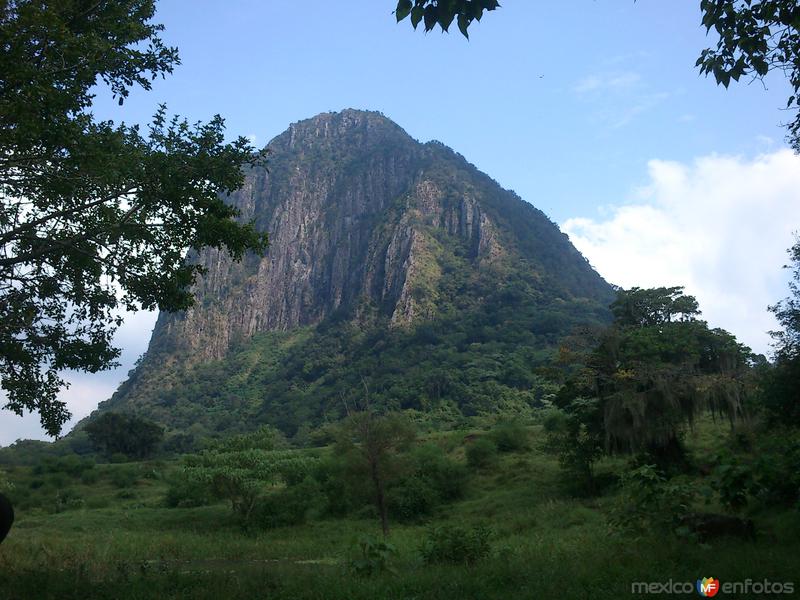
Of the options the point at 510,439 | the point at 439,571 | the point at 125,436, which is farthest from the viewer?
the point at 125,436

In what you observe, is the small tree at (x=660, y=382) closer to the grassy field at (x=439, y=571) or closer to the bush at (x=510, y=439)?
the grassy field at (x=439, y=571)

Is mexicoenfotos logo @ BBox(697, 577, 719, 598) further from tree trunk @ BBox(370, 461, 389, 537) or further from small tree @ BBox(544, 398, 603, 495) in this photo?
tree trunk @ BBox(370, 461, 389, 537)

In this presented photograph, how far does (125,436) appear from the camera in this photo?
6488 cm

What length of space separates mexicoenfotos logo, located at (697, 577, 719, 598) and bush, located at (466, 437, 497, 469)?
3065 centimetres

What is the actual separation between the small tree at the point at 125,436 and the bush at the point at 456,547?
205 ft

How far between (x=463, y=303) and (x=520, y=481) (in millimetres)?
114022

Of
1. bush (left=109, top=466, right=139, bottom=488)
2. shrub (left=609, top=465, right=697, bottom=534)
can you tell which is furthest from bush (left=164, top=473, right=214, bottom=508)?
shrub (left=609, top=465, right=697, bottom=534)

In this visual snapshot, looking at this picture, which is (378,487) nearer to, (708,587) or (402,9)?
(708,587)

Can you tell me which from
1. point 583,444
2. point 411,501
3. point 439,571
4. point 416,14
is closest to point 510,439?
point 411,501

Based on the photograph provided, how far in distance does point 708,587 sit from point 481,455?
31.2 meters

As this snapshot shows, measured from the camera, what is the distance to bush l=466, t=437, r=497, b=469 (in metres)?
36.5

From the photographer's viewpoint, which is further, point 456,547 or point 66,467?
point 66,467

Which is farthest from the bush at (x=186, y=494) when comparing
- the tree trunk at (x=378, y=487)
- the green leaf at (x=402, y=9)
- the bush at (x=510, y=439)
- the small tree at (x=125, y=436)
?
the small tree at (x=125, y=436)

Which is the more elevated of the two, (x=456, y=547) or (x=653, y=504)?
(x=653, y=504)
